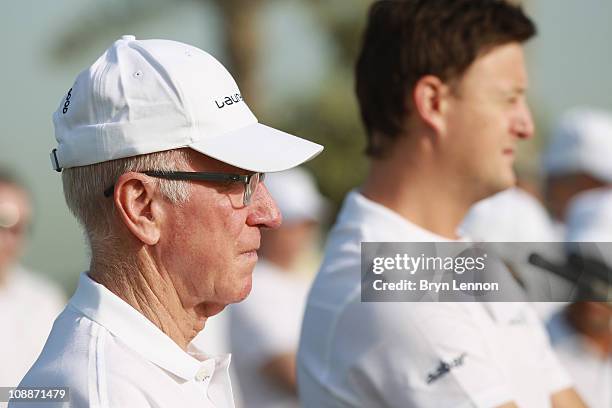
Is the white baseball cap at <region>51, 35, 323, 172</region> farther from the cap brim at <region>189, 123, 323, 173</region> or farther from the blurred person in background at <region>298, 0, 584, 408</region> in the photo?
the blurred person in background at <region>298, 0, 584, 408</region>

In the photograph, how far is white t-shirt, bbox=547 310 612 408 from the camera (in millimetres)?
4320

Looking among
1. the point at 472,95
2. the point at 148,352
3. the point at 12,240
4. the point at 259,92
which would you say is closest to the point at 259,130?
the point at 148,352

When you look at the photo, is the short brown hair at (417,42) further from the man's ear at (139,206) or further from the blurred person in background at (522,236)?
the man's ear at (139,206)

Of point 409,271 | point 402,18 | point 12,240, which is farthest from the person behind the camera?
point 12,240

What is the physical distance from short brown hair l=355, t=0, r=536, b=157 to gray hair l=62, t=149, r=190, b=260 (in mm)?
1172

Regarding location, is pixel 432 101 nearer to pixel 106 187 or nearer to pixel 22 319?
pixel 106 187

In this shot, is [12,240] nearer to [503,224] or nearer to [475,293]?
[503,224]

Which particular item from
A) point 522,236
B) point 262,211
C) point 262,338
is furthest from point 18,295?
point 262,211

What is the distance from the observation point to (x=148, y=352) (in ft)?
6.48

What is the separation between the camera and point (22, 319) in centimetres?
532

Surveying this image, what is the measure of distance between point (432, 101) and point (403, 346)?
790 millimetres

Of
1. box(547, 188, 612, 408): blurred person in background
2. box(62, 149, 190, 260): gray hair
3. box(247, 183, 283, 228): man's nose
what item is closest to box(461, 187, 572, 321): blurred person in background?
box(547, 188, 612, 408): blurred person in background

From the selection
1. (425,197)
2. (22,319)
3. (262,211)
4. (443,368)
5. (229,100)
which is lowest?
(22,319)

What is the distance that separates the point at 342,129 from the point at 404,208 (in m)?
14.7
